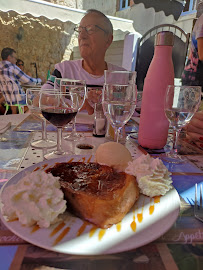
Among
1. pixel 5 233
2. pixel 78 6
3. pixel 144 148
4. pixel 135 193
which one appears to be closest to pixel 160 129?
pixel 144 148

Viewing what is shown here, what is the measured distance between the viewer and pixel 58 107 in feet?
2.80

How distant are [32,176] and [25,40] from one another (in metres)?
7.45

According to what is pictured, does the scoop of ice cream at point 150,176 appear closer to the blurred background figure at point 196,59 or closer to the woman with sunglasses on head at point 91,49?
the woman with sunglasses on head at point 91,49

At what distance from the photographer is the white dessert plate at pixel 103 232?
0.33 m

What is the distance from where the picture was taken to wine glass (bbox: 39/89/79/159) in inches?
32.6

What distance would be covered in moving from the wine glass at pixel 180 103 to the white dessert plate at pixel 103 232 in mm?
423

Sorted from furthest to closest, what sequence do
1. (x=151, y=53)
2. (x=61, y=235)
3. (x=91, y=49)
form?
1. (x=151, y=53)
2. (x=91, y=49)
3. (x=61, y=235)

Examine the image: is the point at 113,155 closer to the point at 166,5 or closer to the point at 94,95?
the point at 94,95

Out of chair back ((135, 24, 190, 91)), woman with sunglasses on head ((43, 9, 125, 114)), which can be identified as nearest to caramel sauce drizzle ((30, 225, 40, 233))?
woman with sunglasses on head ((43, 9, 125, 114))

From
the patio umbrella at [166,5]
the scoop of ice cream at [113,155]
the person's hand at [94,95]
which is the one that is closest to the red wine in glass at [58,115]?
the scoop of ice cream at [113,155]

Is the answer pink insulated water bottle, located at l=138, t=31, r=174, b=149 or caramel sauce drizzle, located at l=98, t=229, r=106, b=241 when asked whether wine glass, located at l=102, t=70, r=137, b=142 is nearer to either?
pink insulated water bottle, located at l=138, t=31, r=174, b=149

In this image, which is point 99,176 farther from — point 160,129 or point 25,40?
point 25,40

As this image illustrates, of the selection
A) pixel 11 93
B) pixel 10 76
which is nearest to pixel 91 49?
pixel 11 93

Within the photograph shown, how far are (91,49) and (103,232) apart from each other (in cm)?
207
